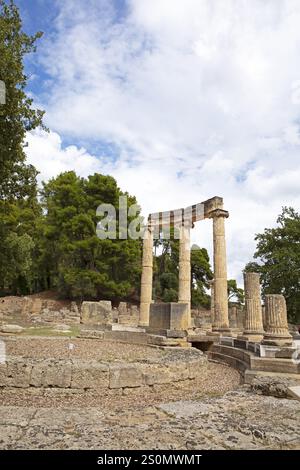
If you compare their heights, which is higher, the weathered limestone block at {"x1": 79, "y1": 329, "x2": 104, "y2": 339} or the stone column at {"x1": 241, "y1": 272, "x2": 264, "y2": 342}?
the stone column at {"x1": 241, "y1": 272, "x2": 264, "y2": 342}

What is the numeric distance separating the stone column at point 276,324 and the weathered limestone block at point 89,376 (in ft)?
20.2

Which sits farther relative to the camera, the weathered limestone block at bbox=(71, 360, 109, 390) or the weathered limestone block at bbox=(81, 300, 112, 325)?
the weathered limestone block at bbox=(81, 300, 112, 325)

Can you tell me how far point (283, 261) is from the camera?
99.5 ft

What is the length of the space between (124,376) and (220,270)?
13.2 m

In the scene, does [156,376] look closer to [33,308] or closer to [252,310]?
[252,310]

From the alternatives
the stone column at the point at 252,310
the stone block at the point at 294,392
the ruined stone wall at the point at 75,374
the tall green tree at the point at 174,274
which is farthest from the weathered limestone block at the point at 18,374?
the tall green tree at the point at 174,274

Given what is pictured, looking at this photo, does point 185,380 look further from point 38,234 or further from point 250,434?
point 38,234

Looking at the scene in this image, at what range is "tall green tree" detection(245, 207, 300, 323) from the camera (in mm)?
29766

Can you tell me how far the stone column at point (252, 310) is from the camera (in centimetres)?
1393

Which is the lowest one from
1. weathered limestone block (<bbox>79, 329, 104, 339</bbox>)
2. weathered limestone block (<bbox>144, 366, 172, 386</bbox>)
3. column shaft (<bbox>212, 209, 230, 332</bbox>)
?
weathered limestone block (<bbox>144, 366, 172, 386</bbox>)

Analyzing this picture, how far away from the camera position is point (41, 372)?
20.9 ft

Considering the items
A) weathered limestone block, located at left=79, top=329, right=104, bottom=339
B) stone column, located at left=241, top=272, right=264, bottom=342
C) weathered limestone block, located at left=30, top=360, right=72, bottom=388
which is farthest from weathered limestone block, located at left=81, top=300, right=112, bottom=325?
weathered limestone block, located at left=30, top=360, right=72, bottom=388

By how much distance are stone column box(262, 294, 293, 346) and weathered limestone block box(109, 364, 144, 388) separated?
5394mm

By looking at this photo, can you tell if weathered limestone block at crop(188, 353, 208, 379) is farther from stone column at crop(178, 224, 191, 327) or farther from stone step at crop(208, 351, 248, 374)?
stone column at crop(178, 224, 191, 327)
